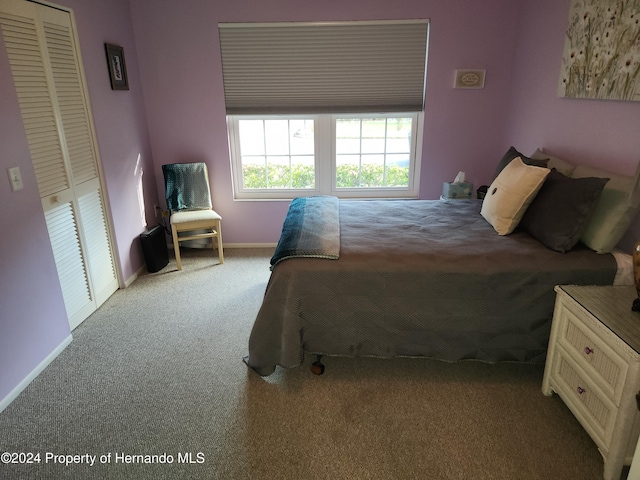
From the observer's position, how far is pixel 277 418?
2.04 metres

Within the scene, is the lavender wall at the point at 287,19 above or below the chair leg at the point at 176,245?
above

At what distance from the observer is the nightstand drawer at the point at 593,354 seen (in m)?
1.60

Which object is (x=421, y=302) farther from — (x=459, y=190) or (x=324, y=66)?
(x=324, y=66)

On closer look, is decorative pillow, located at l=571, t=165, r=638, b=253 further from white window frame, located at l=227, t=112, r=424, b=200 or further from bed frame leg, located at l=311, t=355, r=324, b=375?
white window frame, located at l=227, t=112, r=424, b=200

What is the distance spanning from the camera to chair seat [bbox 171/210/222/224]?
3.62 metres

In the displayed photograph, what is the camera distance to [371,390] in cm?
223

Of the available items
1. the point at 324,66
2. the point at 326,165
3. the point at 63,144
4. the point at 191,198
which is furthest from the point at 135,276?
the point at 324,66

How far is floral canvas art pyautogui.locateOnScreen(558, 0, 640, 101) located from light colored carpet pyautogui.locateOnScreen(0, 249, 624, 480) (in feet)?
5.46

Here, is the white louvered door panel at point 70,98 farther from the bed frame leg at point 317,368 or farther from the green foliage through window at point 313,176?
the bed frame leg at point 317,368

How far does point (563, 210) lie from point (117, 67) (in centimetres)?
332

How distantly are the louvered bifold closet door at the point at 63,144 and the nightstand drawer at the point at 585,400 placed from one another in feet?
9.57

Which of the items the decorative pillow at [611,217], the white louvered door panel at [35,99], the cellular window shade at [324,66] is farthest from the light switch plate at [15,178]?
the decorative pillow at [611,217]

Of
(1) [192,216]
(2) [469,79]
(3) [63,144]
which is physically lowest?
(1) [192,216]

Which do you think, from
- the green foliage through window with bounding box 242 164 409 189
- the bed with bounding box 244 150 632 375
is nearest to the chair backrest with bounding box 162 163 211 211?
the green foliage through window with bounding box 242 164 409 189
